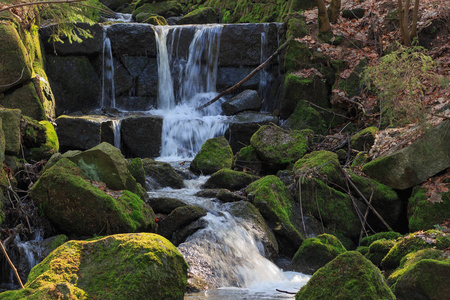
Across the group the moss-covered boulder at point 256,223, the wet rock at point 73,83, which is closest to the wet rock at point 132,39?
the wet rock at point 73,83

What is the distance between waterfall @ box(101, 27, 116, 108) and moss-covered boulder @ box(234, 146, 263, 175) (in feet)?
20.3

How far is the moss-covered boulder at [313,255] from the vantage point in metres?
6.39

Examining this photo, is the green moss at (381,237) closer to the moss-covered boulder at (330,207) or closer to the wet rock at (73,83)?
the moss-covered boulder at (330,207)

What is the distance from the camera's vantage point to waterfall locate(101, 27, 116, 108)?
49.5ft

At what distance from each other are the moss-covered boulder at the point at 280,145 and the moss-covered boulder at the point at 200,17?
10418 millimetres

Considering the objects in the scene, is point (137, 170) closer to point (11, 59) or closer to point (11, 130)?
point (11, 130)

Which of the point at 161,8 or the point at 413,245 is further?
the point at 161,8

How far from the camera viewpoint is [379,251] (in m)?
6.33

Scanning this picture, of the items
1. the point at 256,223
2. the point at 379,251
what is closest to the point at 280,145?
the point at 256,223

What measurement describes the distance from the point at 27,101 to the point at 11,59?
1.00 meters

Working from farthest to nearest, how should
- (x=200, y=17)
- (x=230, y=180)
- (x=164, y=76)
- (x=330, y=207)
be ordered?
(x=200, y=17)
(x=164, y=76)
(x=230, y=180)
(x=330, y=207)

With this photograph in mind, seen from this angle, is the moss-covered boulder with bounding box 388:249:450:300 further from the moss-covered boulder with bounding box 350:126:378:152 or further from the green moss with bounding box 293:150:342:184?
the moss-covered boulder with bounding box 350:126:378:152

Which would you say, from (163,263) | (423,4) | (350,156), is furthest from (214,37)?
(163,263)

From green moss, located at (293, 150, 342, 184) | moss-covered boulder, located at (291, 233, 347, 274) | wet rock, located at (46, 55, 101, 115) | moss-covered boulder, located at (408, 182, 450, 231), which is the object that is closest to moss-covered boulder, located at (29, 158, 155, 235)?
moss-covered boulder, located at (291, 233, 347, 274)
